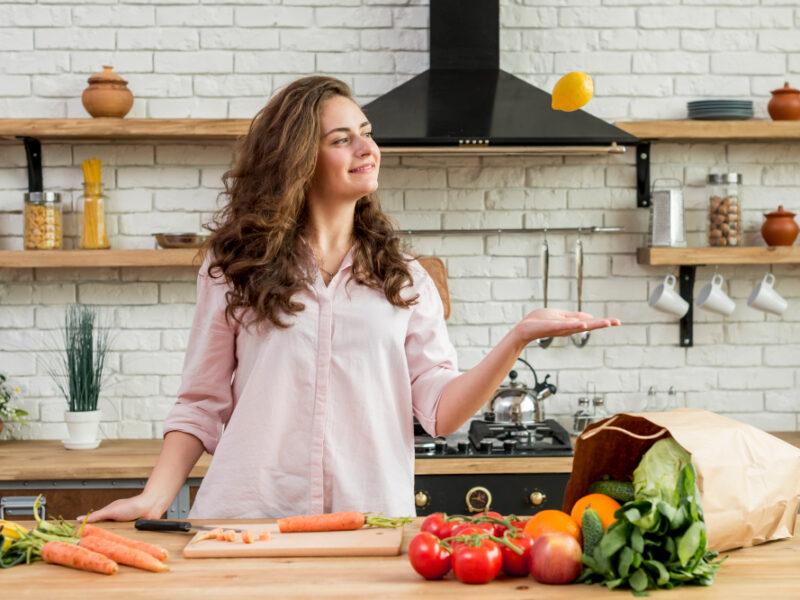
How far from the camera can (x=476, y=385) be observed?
1744 mm

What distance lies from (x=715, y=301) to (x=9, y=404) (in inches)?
102

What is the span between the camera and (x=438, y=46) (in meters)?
3.11

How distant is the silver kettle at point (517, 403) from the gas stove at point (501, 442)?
0.07 ft

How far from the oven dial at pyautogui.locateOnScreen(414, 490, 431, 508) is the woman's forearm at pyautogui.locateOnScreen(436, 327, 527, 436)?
910 mm

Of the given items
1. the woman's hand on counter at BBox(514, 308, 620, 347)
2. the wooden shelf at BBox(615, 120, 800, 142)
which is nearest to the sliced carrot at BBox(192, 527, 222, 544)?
the woman's hand on counter at BBox(514, 308, 620, 347)

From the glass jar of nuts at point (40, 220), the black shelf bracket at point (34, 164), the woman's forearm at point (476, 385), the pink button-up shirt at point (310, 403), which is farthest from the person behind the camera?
the black shelf bracket at point (34, 164)

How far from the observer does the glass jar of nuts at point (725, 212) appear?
10.4 ft

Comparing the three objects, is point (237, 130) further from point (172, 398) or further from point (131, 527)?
point (131, 527)

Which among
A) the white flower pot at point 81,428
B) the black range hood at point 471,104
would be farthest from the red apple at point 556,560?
the white flower pot at point 81,428

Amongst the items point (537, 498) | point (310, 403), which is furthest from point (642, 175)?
point (310, 403)

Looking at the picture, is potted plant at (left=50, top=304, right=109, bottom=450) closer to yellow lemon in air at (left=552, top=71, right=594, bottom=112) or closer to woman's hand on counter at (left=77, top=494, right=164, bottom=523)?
woman's hand on counter at (left=77, top=494, right=164, bottom=523)

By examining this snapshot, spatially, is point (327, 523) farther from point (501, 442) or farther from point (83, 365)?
point (83, 365)

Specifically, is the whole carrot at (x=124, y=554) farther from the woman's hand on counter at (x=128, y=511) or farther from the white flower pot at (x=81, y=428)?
the white flower pot at (x=81, y=428)

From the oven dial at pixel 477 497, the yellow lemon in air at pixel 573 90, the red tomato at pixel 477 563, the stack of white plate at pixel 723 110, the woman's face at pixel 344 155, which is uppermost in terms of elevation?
the stack of white plate at pixel 723 110
